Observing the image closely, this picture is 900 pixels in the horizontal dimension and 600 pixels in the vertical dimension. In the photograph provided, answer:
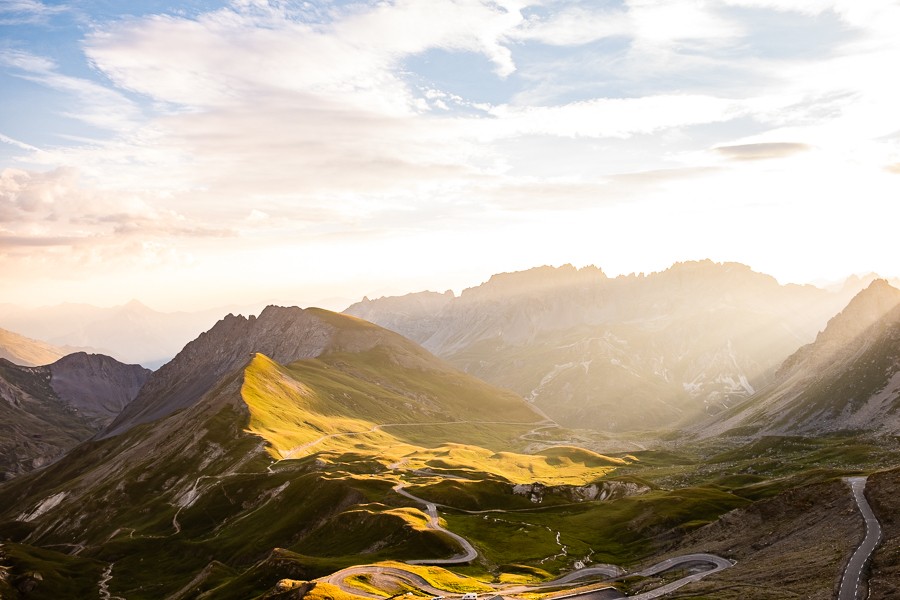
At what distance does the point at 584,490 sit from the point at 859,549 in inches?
3969

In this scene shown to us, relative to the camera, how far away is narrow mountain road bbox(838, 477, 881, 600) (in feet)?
278

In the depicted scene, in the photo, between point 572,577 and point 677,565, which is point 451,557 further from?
point 677,565

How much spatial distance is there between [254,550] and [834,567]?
132 meters

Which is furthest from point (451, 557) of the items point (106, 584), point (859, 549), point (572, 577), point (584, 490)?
point (106, 584)

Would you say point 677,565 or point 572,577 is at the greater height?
point 677,565

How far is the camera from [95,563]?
7633 inches

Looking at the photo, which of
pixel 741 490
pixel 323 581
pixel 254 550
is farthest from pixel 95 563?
pixel 741 490

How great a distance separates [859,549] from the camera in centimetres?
9831

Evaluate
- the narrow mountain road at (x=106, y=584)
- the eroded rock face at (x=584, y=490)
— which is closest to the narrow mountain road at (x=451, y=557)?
the eroded rock face at (x=584, y=490)

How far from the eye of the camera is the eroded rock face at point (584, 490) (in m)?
188

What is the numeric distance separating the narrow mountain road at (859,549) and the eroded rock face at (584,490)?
73241mm

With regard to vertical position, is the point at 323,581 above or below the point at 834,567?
below

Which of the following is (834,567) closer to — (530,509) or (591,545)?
(591,545)

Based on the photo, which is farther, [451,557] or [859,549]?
[451,557]
